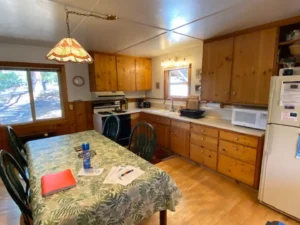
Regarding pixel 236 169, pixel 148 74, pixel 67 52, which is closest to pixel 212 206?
pixel 236 169

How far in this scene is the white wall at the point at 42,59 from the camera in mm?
2957

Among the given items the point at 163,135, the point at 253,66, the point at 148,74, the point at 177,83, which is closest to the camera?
the point at 253,66

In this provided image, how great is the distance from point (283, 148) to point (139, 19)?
2.19 metres

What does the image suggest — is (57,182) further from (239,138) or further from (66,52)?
(239,138)

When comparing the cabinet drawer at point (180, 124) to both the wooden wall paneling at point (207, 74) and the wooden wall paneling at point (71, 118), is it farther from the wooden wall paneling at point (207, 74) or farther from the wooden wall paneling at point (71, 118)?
the wooden wall paneling at point (71, 118)

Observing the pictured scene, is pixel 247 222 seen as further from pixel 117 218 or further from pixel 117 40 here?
pixel 117 40

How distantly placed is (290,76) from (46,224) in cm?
239

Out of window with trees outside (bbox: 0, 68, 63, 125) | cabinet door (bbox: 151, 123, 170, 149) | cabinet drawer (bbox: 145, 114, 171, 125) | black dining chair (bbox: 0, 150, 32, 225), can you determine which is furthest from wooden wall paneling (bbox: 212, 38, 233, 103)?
window with trees outside (bbox: 0, 68, 63, 125)

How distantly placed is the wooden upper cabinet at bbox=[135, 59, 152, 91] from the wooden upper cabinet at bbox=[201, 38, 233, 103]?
1.89 meters

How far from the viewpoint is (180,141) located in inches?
128

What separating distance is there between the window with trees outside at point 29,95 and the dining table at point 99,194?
1804 millimetres

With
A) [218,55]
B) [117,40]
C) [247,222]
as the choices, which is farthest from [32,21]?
[247,222]

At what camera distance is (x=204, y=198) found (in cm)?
218

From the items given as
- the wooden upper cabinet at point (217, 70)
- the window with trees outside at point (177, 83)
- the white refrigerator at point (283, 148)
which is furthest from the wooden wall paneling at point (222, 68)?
the window with trees outside at point (177, 83)
